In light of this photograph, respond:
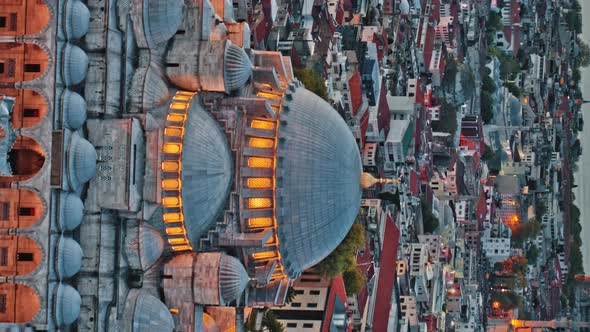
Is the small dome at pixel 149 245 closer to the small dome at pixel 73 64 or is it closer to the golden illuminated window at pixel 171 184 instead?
the golden illuminated window at pixel 171 184

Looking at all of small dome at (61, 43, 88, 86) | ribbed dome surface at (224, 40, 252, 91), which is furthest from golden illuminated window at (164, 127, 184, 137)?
small dome at (61, 43, 88, 86)

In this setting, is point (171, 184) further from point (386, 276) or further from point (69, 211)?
point (386, 276)

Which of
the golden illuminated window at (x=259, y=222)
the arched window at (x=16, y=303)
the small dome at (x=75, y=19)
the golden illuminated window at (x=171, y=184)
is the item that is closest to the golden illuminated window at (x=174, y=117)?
the golden illuminated window at (x=171, y=184)

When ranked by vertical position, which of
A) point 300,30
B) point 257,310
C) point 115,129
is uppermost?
point 300,30

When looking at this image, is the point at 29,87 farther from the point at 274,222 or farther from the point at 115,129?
the point at 274,222

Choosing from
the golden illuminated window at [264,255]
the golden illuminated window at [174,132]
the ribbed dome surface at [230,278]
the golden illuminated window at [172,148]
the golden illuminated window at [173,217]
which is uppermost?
the golden illuminated window at [174,132]

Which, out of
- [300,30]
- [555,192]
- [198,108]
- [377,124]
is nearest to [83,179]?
[198,108]

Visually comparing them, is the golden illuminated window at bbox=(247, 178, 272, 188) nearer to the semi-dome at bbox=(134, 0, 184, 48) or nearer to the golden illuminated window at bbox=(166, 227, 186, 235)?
the golden illuminated window at bbox=(166, 227, 186, 235)
